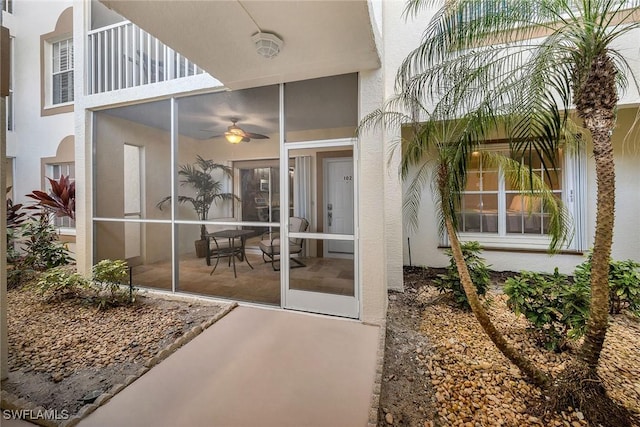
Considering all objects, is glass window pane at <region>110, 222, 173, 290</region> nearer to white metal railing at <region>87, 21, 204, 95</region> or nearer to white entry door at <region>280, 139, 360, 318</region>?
white entry door at <region>280, 139, 360, 318</region>

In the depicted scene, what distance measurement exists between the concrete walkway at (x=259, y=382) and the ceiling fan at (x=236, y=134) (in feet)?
8.14

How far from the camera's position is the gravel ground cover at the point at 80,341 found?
219 cm

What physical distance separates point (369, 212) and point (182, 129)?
3.19 m

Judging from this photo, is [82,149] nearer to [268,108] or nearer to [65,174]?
[65,174]

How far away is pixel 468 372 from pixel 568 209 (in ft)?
12.6

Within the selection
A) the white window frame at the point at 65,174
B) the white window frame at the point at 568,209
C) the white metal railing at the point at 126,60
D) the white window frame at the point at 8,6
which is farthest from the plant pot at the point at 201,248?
the white window frame at the point at 8,6

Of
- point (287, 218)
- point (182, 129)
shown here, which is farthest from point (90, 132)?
point (287, 218)

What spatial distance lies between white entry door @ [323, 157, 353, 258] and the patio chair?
370mm

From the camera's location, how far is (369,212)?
3.17 meters

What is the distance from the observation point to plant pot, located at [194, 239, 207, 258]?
409cm

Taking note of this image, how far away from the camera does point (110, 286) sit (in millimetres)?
3736

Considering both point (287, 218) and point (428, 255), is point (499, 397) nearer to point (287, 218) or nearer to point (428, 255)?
point (287, 218)

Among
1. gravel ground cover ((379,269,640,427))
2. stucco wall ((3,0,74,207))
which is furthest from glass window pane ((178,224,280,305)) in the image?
stucco wall ((3,0,74,207))

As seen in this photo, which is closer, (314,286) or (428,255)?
(314,286)
